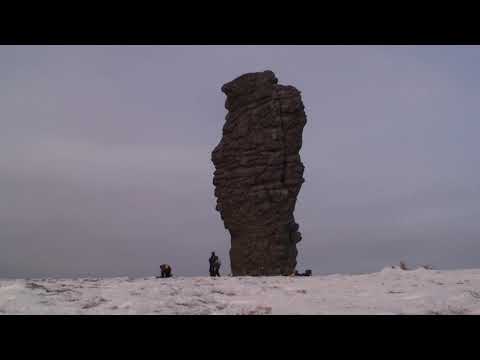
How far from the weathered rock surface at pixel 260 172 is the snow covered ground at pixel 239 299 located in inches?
484

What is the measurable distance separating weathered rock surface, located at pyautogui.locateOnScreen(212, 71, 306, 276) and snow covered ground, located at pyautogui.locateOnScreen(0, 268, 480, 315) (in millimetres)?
12294

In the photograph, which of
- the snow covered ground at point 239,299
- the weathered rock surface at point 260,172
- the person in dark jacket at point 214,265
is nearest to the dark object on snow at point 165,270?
the person in dark jacket at point 214,265

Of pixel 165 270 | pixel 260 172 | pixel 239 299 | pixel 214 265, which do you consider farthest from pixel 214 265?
pixel 239 299

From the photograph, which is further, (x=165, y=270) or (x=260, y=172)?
(x=260, y=172)

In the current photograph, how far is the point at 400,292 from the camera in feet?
31.3

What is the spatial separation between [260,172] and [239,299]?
15.7m

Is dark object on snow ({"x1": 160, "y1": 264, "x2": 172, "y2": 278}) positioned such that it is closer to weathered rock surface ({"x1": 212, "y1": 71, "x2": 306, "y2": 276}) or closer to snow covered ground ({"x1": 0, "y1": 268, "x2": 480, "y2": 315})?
weathered rock surface ({"x1": 212, "y1": 71, "x2": 306, "y2": 276})

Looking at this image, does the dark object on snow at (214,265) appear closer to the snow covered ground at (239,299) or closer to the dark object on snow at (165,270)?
the dark object on snow at (165,270)

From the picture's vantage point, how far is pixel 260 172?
23688 mm

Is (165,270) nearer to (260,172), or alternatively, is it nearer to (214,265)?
(214,265)
